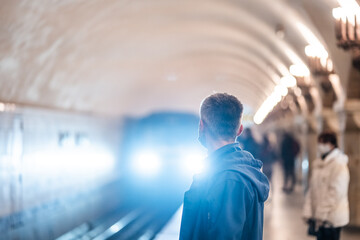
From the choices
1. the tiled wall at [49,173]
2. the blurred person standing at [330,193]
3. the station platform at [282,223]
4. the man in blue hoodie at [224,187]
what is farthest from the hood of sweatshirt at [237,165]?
the tiled wall at [49,173]

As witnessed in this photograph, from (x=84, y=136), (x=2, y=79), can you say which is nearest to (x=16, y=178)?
(x=2, y=79)

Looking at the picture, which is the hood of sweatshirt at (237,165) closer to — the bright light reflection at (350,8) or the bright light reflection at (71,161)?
the bright light reflection at (350,8)

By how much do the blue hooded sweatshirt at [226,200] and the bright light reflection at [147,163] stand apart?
16.3 m

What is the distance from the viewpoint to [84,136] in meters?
16.8

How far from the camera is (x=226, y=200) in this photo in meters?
2.27

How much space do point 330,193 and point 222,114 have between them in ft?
12.2

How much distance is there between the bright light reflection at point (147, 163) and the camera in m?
18.9

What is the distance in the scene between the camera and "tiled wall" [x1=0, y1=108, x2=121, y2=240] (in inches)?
433

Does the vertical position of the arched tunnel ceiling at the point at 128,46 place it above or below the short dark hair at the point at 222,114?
above

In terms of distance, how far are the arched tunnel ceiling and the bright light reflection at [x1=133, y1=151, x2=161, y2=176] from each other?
1990mm

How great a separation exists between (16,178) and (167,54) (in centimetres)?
834

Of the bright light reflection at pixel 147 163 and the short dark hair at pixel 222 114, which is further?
the bright light reflection at pixel 147 163

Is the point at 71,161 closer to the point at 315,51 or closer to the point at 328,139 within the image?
the point at 315,51

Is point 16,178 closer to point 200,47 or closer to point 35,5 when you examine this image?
point 35,5
